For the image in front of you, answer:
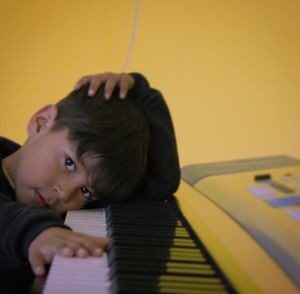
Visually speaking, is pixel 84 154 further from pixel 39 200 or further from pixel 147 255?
pixel 147 255

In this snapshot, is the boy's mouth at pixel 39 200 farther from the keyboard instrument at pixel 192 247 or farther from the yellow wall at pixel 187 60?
the yellow wall at pixel 187 60

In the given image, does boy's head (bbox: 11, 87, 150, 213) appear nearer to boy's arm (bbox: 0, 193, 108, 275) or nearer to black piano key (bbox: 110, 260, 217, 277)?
boy's arm (bbox: 0, 193, 108, 275)

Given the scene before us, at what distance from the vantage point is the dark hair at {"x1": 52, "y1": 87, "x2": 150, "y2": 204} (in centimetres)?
75

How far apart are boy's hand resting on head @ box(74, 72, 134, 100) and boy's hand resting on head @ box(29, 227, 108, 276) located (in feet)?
1.25

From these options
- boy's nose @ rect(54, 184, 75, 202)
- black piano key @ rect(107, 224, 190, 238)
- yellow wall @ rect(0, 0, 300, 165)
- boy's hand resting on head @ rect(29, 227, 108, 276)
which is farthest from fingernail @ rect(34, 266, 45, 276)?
yellow wall @ rect(0, 0, 300, 165)

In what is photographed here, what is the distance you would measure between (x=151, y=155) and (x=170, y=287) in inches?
20.1

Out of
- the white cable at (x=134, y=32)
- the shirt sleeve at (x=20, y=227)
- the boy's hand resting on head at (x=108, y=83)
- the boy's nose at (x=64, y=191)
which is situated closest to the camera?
the shirt sleeve at (x=20, y=227)

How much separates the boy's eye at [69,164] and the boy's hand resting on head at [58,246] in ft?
0.75

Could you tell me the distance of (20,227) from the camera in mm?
→ 507

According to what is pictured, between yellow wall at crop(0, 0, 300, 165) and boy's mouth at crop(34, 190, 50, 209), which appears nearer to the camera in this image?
boy's mouth at crop(34, 190, 50, 209)

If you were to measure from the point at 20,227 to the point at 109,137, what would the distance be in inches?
11.6

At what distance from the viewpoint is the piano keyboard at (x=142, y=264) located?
0.40 meters

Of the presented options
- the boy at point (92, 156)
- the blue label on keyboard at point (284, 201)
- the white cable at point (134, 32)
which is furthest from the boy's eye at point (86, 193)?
the white cable at point (134, 32)

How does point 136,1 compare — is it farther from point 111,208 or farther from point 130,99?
point 111,208
